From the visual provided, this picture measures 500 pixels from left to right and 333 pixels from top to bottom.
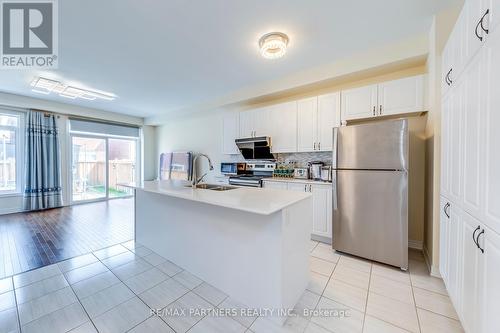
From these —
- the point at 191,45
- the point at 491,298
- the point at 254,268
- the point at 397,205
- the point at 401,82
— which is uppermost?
the point at 191,45

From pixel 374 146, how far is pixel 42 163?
6.74 meters

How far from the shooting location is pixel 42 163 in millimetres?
4535

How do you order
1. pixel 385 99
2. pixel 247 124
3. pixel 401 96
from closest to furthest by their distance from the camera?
pixel 401 96, pixel 385 99, pixel 247 124

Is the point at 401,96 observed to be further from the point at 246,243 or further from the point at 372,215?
the point at 246,243

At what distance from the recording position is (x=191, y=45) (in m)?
2.41

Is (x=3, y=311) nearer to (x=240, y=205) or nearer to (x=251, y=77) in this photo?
(x=240, y=205)

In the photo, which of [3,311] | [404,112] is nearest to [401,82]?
[404,112]

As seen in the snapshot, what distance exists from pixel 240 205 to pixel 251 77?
267 centimetres

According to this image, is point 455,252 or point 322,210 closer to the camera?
point 455,252

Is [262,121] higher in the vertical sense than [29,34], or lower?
lower

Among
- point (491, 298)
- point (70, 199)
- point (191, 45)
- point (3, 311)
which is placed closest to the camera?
point (491, 298)

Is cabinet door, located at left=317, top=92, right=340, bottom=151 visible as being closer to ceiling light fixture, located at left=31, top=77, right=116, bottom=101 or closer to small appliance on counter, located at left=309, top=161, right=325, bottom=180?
small appliance on counter, located at left=309, top=161, right=325, bottom=180

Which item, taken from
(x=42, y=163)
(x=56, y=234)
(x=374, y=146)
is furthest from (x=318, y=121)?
(x=42, y=163)

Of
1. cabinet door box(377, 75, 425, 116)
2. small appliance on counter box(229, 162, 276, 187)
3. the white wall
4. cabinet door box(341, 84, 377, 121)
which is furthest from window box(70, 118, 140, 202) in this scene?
cabinet door box(377, 75, 425, 116)
